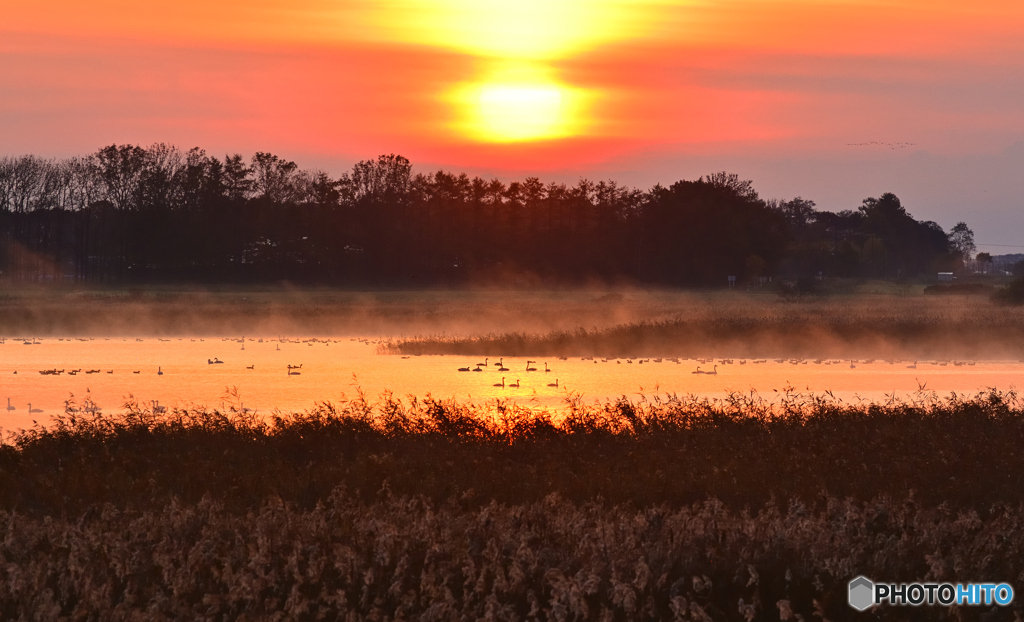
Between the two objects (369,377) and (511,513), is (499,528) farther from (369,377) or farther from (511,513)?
(369,377)

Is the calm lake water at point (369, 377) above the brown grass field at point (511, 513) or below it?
below

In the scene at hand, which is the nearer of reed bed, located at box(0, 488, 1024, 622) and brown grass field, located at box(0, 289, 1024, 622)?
reed bed, located at box(0, 488, 1024, 622)

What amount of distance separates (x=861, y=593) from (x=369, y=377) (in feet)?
77.3

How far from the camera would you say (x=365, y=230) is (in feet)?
291

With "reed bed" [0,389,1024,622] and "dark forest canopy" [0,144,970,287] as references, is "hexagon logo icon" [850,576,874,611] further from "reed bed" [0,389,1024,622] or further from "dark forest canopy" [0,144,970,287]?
"dark forest canopy" [0,144,970,287]

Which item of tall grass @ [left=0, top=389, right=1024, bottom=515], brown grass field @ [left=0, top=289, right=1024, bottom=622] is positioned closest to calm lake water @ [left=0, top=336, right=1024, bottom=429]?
tall grass @ [left=0, top=389, right=1024, bottom=515]

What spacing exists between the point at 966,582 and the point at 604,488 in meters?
4.65

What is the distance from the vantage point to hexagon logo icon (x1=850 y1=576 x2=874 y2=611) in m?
7.78

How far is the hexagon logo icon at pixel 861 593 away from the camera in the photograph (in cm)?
778

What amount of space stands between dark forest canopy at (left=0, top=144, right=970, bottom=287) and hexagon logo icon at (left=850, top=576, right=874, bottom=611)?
77.4 metres

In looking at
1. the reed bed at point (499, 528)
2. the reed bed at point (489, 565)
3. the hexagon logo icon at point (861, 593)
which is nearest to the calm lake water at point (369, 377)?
the reed bed at point (499, 528)

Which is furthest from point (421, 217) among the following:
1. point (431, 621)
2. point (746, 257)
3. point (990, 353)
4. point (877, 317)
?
point (431, 621)

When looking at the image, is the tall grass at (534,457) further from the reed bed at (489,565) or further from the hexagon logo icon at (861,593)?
the hexagon logo icon at (861,593)

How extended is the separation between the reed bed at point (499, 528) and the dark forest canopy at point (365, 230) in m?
70.8
